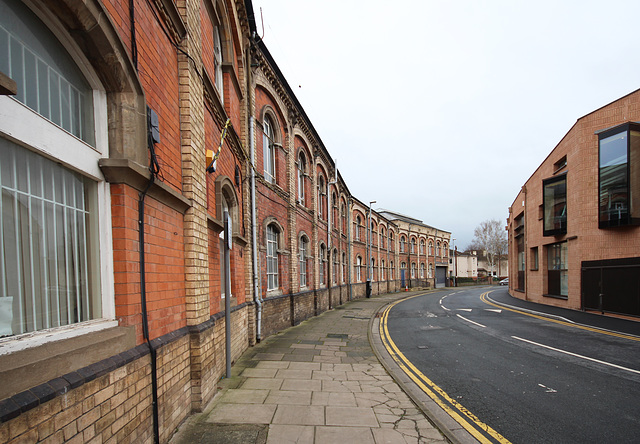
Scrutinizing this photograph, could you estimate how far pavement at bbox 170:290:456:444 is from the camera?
391 centimetres

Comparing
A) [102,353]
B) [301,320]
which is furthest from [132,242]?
[301,320]

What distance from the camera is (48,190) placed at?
2.40 m

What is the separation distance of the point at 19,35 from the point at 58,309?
1.84 meters

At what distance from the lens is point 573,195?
1645 cm

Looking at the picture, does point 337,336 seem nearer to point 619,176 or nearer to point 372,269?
point 619,176

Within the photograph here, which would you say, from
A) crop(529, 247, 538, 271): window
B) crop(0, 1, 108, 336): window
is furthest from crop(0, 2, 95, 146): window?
crop(529, 247, 538, 271): window

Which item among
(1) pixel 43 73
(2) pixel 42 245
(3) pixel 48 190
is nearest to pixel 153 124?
Result: (1) pixel 43 73

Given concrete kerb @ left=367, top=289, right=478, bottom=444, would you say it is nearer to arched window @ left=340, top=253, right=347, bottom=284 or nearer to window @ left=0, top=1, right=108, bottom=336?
window @ left=0, top=1, right=108, bottom=336

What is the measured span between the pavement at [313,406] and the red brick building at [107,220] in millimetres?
418

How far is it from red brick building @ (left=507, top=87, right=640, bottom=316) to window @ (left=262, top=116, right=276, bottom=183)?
45.8 feet

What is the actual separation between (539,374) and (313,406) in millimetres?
4493

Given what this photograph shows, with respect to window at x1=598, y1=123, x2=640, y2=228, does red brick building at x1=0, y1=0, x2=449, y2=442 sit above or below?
below

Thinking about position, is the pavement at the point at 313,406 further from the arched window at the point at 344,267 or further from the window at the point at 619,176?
the arched window at the point at 344,267

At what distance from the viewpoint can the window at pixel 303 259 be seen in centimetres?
1447
